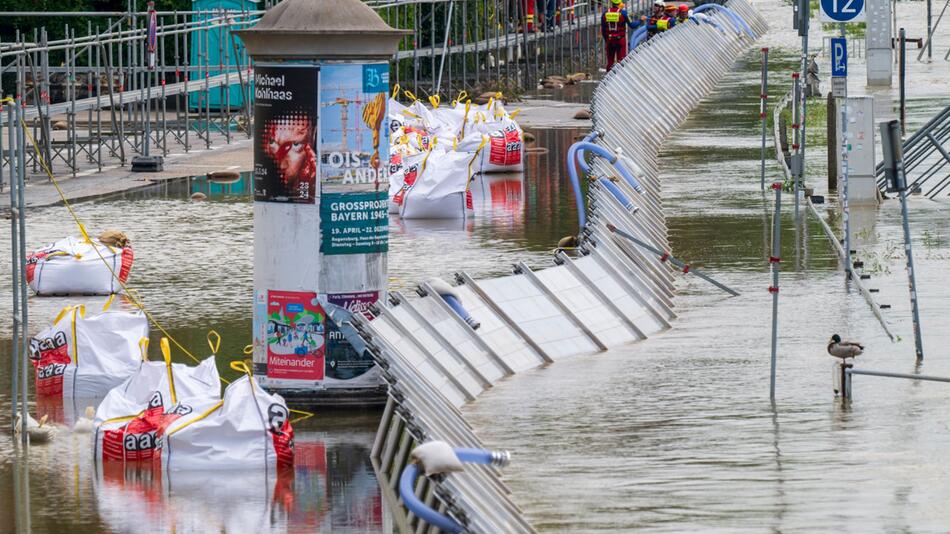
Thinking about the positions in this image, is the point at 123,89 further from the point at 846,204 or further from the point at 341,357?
the point at 341,357

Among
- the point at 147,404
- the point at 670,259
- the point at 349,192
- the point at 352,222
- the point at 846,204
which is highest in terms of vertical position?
the point at 349,192

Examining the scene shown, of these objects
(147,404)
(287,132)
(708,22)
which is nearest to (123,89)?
(708,22)

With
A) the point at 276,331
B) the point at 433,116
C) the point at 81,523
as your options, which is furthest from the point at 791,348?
the point at 433,116

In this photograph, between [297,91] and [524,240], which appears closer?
[297,91]

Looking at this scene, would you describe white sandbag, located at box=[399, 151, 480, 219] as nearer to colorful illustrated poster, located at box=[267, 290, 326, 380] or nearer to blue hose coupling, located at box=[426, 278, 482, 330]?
blue hose coupling, located at box=[426, 278, 482, 330]

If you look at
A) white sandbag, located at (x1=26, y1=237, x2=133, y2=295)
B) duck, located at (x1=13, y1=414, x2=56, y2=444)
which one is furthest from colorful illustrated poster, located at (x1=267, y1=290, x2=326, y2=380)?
white sandbag, located at (x1=26, y1=237, x2=133, y2=295)

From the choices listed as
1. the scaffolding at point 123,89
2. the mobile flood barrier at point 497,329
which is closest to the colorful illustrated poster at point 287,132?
the mobile flood barrier at point 497,329

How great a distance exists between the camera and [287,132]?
1335 cm

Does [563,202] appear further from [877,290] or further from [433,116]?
[877,290]

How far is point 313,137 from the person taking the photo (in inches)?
525

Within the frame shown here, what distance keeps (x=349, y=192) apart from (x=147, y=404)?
2.09 metres

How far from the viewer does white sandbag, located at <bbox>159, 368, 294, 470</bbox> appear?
11.6 metres

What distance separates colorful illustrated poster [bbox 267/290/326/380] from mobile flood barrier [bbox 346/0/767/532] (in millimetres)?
171

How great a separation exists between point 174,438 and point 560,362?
404 cm
